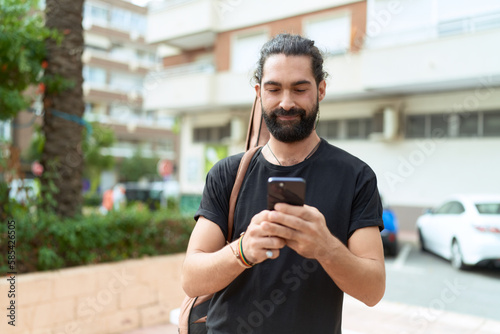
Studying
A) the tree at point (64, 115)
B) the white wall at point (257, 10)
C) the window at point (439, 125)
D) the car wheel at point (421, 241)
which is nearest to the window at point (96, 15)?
the white wall at point (257, 10)

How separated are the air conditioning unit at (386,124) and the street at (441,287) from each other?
3962mm

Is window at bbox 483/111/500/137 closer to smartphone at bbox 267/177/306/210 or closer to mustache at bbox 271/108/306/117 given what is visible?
mustache at bbox 271/108/306/117

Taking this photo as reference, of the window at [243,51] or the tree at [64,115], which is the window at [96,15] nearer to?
the window at [243,51]

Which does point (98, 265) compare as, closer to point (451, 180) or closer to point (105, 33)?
point (451, 180)

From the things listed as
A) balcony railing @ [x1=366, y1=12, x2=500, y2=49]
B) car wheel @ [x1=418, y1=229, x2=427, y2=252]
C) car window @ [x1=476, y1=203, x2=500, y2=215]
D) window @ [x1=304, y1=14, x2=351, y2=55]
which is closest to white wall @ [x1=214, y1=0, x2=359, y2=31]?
window @ [x1=304, y1=14, x2=351, y2=55]

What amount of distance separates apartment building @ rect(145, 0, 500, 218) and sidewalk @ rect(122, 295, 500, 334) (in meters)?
6.42

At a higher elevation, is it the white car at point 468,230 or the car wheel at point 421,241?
the white car at point 468,230

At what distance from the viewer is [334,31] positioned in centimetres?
1271

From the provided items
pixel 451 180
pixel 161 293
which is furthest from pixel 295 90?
pixel 451 180

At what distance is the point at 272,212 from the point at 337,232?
356 mm

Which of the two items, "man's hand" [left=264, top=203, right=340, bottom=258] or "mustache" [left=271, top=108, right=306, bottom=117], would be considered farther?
"mustache" [left=271, top=108, right=306, bottom=117]

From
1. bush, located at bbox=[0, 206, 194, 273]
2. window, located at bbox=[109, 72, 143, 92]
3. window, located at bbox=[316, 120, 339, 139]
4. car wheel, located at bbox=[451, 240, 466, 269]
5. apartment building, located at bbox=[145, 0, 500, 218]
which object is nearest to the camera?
bush, located at bbox=[0, 206, 194, 273]

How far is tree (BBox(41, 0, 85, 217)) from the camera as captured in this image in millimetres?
4477

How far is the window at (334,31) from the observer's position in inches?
489
